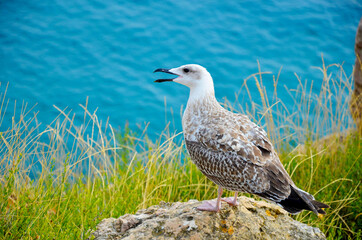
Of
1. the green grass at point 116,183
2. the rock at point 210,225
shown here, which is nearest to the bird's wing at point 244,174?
the rock at point 210,225

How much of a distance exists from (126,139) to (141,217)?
2.49 m

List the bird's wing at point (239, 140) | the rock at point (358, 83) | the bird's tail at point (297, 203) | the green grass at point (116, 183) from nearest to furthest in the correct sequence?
1. the bird's tail at point (297, 203)
2. the bird's wing at point (239, 140)
3. the green grass at point (116, 183)
4. the rock at point (358, 83)

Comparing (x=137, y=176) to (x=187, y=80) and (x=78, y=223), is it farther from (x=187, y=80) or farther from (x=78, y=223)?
(x=187, y=80)

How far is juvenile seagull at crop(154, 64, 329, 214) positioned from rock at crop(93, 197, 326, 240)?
4.5 inches

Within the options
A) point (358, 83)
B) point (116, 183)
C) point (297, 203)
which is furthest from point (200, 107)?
point (358, 83)

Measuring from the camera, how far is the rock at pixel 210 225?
3357mm

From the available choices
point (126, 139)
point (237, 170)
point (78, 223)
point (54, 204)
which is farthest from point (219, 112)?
point (126, 139)

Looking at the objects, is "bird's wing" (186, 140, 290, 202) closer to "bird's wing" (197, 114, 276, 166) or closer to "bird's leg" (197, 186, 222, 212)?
"bird's wing" (197, 114, 276, 166)

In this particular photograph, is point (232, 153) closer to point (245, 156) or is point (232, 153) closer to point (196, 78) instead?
point (245, 156)

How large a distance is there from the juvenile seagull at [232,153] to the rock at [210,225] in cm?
11

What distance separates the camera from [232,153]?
11.3ft

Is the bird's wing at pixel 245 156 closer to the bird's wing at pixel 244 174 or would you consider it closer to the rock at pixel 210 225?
the bird's wing at pixel 244 174

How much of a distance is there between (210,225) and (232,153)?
23.0 inches

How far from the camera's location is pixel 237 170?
342 cm
